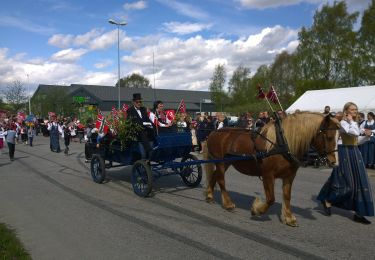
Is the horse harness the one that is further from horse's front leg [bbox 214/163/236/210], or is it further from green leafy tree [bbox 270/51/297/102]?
green leafy tree [bbox 270/51/297/102]

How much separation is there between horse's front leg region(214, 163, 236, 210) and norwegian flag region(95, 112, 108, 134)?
3.42 metres

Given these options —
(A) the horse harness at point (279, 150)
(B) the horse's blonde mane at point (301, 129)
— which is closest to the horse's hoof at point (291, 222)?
(A) the horse harness at point (279, 150)

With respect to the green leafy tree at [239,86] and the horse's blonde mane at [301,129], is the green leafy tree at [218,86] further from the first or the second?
the horse's blonde mane at [301,129]

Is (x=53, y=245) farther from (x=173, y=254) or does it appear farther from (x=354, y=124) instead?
(x=354, y=124)

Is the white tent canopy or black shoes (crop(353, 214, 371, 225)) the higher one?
the white tent canopy

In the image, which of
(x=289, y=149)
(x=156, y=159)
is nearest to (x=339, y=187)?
(x=289, y=149)

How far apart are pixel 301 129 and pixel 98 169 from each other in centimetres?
555

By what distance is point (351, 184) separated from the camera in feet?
19.0

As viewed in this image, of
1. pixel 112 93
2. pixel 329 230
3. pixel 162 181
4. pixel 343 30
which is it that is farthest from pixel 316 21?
pixel 112 93

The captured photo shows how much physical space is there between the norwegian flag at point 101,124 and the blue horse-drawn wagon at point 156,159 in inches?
14.6

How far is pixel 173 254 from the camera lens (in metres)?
4.61

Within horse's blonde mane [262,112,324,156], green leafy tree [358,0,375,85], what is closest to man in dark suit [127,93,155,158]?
horse's blonde mane [262,112,324,156]

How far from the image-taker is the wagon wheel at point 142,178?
759 cm

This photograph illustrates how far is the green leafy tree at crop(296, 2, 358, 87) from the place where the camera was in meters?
37.5
